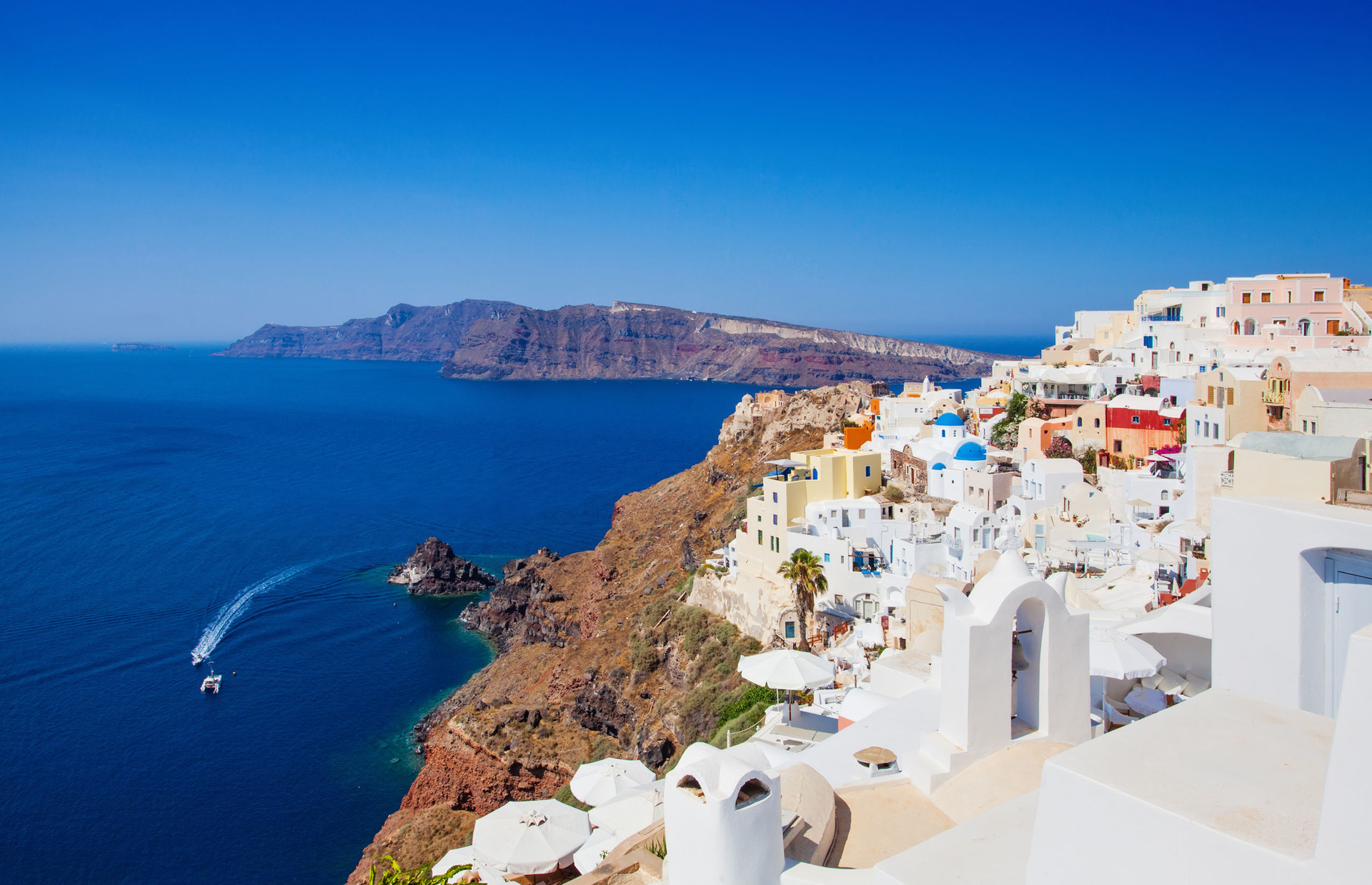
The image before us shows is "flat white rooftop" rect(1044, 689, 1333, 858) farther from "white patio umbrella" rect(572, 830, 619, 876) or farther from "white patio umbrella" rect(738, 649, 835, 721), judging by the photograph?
"white patio umbrella" rect(572, 830, 619, 876)

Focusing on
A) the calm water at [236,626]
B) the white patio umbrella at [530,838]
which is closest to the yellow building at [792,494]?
the white patio umbrella at [530,838]

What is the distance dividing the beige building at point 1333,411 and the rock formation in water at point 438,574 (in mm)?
44105

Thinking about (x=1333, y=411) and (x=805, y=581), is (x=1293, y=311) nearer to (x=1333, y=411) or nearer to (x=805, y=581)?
(x=1333, y=411)

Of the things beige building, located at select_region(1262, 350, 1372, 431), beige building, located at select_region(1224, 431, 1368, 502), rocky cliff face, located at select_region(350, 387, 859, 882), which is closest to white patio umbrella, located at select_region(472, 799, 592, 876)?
rocky cliff face, located at select_region(350, 387, 859, 882)

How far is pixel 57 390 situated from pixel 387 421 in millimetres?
91001

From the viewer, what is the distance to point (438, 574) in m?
54.6

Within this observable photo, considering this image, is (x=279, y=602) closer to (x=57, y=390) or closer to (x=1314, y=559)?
(x=1314, y=559)

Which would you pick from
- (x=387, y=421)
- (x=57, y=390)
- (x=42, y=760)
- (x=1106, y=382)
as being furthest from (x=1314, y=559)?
(x=57, y=390)

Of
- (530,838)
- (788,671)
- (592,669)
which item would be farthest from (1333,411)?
(592,669)

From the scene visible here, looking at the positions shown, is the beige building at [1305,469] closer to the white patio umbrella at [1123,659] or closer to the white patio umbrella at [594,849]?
the white patio umbrella at [1123,659]

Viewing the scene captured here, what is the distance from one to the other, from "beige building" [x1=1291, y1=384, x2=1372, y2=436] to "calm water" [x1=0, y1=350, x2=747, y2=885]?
3100 cm

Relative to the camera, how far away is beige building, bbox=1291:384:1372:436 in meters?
22.4

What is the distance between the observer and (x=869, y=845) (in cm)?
791

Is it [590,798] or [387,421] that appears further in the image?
[387,421]
